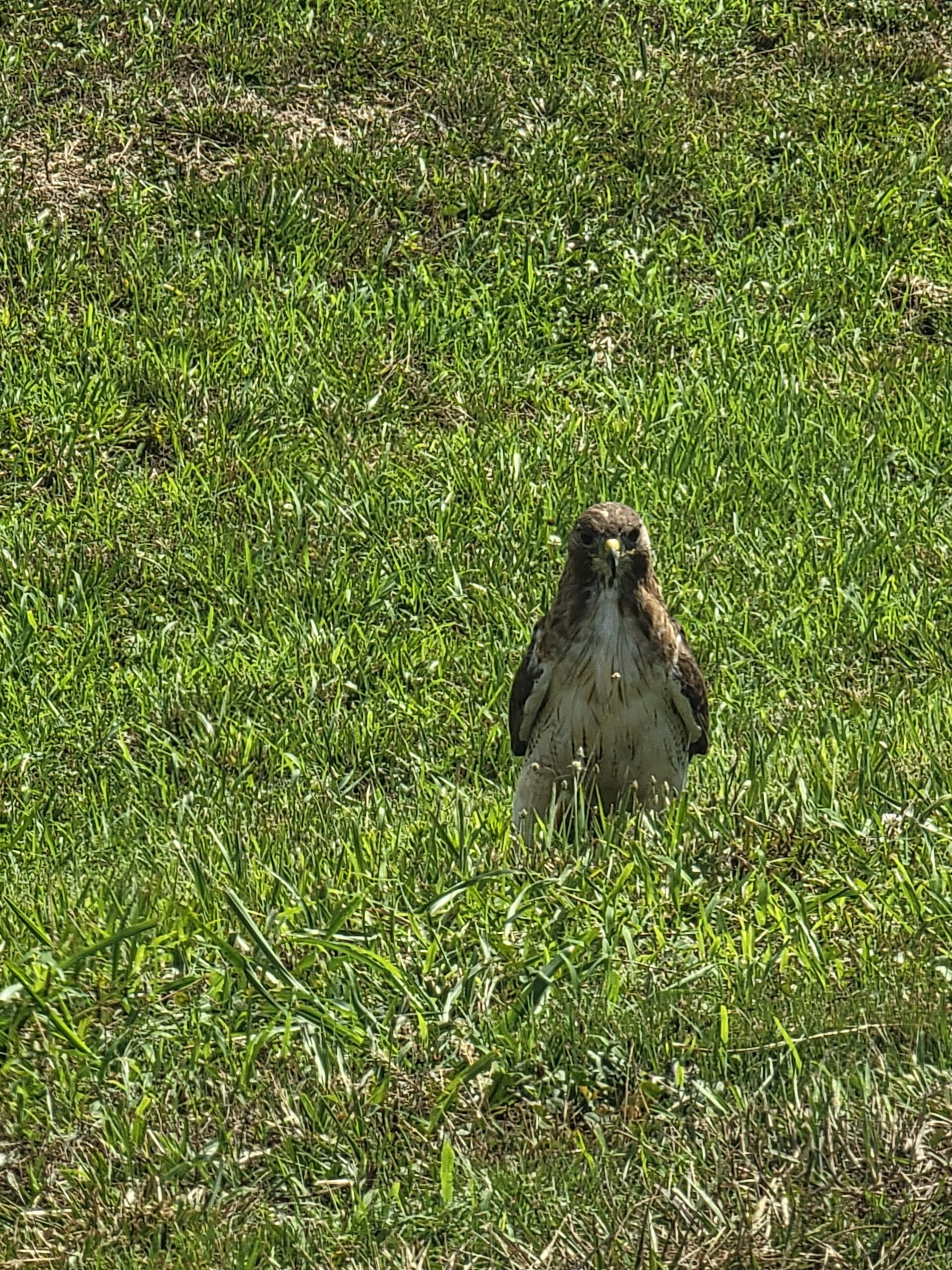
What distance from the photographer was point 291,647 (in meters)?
7.68

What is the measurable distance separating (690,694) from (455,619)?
2.08m

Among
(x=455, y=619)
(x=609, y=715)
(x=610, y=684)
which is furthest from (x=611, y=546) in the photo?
(x=455, y=619)

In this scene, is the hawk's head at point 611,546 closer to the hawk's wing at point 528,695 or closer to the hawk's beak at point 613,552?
the hawk's beak at point 613,552

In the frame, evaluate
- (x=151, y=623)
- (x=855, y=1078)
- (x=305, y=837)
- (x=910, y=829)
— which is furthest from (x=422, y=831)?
(x=151, y=623)

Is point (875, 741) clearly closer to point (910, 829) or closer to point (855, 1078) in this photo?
point (910, 829)

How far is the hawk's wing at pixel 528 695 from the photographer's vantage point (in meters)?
6.12

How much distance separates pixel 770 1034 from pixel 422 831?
1.59 meters

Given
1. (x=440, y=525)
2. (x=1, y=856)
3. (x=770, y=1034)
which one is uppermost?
(x=770, y=1034)

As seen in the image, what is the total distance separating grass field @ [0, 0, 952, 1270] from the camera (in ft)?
12.9

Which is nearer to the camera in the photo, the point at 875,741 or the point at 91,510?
the point at 875,741

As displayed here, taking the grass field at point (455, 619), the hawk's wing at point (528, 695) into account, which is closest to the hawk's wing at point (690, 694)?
the grass field at point (455, 619)

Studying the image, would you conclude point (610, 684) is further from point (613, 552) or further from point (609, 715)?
point (613, 552)

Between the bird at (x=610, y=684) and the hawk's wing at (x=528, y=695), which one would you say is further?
the hawk's wing at (x=528, y=695)

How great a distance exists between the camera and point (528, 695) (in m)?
6.20
